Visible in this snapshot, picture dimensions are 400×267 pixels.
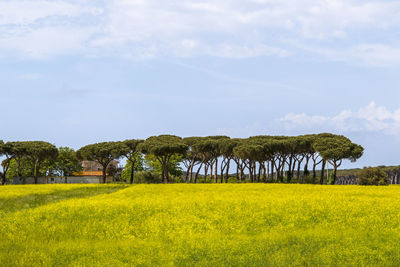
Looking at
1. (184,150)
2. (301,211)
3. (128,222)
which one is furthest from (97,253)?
(184,150)

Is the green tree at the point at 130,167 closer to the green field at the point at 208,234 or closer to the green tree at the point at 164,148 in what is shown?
the green tree at the point at 164,148

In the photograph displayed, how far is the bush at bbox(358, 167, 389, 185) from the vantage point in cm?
7894

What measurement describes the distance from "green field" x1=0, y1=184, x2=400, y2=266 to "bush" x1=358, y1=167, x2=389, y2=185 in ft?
164

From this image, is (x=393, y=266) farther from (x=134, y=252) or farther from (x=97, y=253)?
(x=97, y=253)

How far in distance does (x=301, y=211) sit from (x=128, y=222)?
11072 mm

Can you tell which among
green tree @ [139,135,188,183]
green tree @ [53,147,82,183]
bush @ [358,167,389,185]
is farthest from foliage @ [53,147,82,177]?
bush @ [358,167,389,185]

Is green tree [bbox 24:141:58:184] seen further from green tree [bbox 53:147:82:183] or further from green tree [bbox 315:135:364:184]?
green tree [bbox 315:135:364:184]

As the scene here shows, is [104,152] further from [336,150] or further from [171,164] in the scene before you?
[336,150]

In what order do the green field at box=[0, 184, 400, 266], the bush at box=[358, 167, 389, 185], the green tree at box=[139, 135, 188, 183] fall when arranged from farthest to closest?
the green tree at box=[139, 135, 188, 183] → the bush at box=[358, 167, 389, 185] → the green field at box=[0, 184, 400, 266]

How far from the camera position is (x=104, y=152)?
10025cm

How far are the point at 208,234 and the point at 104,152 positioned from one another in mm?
81513

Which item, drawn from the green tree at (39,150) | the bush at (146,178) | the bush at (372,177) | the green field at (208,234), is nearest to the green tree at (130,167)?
the bush at (146,178)

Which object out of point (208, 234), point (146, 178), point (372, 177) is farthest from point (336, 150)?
point (208, 234)

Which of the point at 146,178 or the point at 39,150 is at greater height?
the point at 39,150
